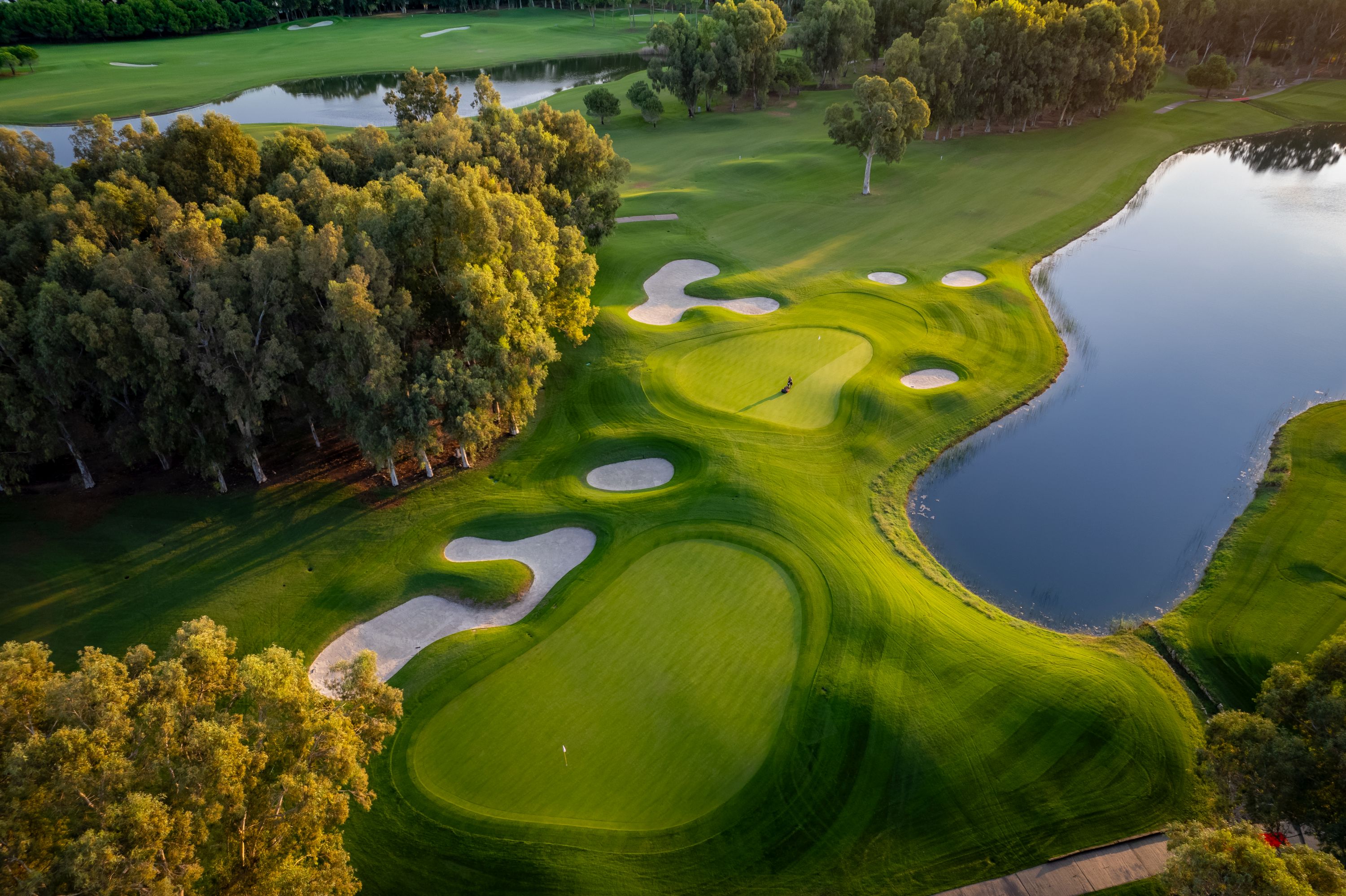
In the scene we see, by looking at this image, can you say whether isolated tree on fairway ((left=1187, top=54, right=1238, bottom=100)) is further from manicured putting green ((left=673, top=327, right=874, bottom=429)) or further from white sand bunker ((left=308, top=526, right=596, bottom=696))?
white sand bunker ((left=308, top=526, right=596, bottom=696))

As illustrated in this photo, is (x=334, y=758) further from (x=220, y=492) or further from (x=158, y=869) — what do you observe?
(x=220, y=492)

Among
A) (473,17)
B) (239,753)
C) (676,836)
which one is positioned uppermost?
(473,17)

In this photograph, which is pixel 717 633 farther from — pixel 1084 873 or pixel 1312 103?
pixel 1312 103

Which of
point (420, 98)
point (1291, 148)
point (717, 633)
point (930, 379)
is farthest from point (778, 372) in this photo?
point (1291, 148)

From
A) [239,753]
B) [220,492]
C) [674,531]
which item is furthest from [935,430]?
[220,492]

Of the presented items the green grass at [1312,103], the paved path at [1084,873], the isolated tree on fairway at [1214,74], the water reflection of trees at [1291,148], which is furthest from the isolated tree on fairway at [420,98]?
the green grass at [1312,103]

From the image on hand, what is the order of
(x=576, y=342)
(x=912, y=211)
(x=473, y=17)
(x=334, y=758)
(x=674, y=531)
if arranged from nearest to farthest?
(x=334, y=758), (x=674, y=531), (x=576, y=342), (x=912, y=211), (x=473, y=17)

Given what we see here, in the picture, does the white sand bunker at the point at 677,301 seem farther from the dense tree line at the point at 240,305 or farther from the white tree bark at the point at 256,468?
the white tree bark at the point at 256,468
